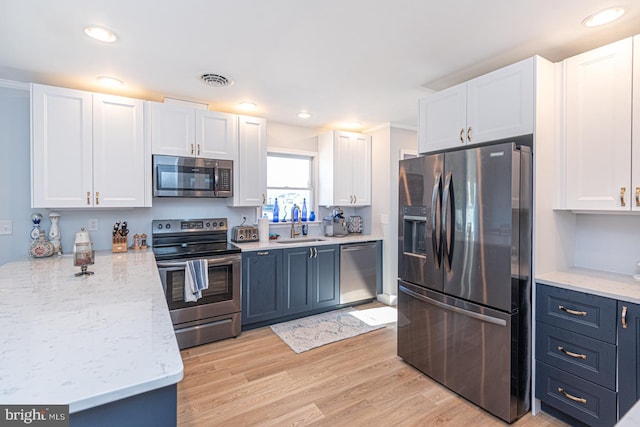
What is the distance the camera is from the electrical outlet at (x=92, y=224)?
2984mm

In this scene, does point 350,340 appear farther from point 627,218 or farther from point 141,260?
point 627,218

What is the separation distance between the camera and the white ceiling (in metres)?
1.69

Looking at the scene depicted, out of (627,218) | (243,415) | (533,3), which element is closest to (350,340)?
(243,415)

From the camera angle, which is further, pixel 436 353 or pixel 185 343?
pixel 185 343

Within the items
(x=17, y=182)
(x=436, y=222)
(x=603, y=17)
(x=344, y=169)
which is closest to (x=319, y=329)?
(x=436, y=222)

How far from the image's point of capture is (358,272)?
13.3 ft

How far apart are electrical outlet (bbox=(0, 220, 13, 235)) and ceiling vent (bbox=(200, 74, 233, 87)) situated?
2.13m

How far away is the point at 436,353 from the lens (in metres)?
2.37

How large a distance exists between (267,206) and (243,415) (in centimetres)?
250

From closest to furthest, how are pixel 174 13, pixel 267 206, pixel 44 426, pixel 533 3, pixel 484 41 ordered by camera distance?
pixel 44 426
pixel 533 3
pixel 174 13
pixel 484 41
pixel 267 206

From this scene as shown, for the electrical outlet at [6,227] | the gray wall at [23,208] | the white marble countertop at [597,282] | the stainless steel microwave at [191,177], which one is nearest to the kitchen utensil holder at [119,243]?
the gray wall at [23,208]

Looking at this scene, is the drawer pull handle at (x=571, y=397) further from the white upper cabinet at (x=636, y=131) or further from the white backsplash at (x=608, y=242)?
the white upper cabinet at (x=636, y=131)

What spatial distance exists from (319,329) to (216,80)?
268 centimetres

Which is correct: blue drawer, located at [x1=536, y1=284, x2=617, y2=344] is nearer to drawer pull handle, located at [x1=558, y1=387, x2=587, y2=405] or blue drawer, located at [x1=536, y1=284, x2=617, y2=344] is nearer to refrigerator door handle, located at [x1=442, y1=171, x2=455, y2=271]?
drawer pull handle, located at [x1=558, y1=387, x2=587, y2=405]
